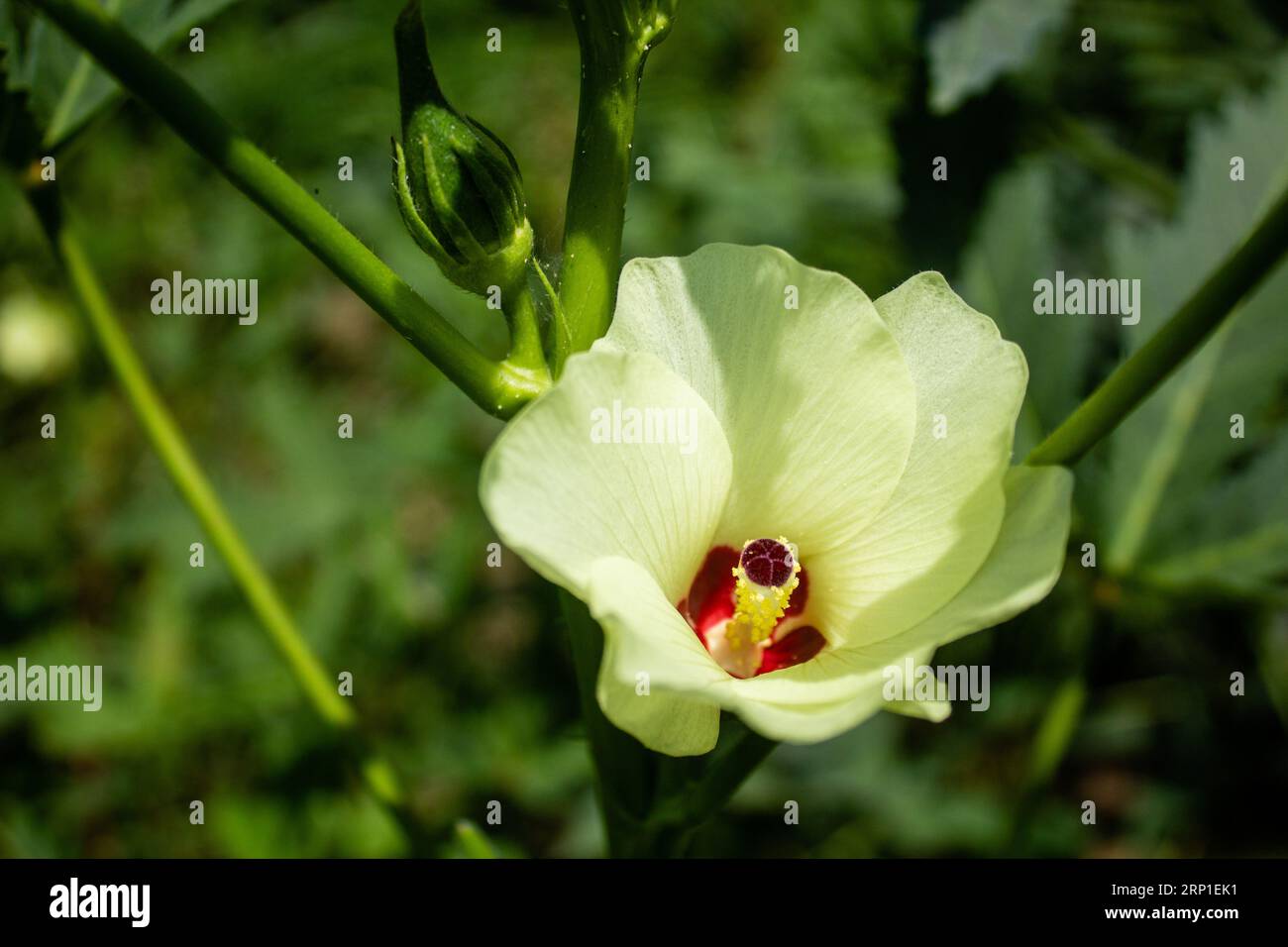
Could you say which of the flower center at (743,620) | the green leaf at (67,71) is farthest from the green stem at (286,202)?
the green leaf at (67,71)

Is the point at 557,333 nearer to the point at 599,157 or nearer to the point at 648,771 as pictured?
the point at 599,157

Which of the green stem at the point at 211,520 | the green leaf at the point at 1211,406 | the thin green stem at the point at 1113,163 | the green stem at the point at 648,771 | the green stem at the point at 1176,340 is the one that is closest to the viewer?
the green stem at the point at 1176,340

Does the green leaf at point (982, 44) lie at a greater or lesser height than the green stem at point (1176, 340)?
greater

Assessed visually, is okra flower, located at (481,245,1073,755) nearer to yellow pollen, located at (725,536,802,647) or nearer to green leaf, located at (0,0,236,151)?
yellow pollen, located at (725,536,802,647)

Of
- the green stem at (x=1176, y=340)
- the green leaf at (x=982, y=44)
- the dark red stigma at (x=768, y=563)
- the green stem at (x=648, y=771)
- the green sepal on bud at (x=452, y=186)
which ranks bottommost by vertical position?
the green stem at (x=648, y=771)

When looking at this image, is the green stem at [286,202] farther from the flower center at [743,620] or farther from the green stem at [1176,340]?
the green stem at [1176,340]

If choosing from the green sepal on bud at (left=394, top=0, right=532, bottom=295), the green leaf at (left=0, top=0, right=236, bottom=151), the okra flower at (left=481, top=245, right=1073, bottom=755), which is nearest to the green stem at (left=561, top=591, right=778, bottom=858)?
the okra flower at (left=481, top=245, right=1073, bottom=755)

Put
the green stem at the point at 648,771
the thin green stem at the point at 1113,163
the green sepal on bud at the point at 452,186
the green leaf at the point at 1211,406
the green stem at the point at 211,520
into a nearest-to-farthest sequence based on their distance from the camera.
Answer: the green sepal on bud at the point at 452,186
the green stem at the point at 648,771
the green stem at the point at 211,520
the green leaf at the point at 1211,406
the thin green stem at the point at 1113,163
